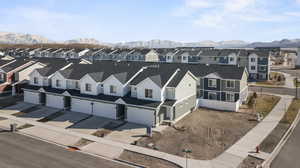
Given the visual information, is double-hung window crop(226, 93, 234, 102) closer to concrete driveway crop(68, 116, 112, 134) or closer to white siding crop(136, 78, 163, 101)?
white siding crop(136, 78, 163, 101)

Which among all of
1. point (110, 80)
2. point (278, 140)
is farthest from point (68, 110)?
point (278, 140)

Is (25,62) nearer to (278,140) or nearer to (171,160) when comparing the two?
(171,160)

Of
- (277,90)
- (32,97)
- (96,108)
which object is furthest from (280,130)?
(32,97)

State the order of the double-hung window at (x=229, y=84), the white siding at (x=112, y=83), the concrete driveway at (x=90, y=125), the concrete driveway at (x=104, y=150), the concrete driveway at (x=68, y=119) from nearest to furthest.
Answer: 1. the concrete driveway at (x=104, y=150)
2. the concrete driveway at (x=90, y=125)
3. the concrete driveway at (x=68, y=119)
4. the white siding at (x=112, y=83)
5. the double-hung window at (x=229, y=84)

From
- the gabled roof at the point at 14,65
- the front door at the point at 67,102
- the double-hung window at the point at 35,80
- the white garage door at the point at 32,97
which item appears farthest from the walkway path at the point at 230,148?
the gabled roof at the point at 14,65

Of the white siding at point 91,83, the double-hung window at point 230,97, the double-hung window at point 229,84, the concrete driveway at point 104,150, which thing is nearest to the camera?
the concrete driveway at point 104,150

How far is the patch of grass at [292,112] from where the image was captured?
36656mm

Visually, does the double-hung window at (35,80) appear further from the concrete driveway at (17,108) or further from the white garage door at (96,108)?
the white garage door at (96,108)

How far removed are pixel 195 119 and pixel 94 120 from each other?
49.3 ft

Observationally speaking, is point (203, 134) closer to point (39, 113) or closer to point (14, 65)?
point (39, 113)

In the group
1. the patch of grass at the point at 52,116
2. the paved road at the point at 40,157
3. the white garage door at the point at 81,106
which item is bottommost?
the paved road at the point at 40,157

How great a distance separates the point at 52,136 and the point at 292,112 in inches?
1442

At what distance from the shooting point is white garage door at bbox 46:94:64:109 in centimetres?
4194

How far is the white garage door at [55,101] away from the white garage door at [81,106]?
2396 mm
